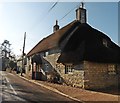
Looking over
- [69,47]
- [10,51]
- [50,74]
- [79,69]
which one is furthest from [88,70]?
[10,51]

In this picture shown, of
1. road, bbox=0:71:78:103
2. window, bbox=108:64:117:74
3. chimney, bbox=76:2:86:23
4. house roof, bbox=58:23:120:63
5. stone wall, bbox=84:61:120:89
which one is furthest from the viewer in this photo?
chimney, bbox=76:2:86:23

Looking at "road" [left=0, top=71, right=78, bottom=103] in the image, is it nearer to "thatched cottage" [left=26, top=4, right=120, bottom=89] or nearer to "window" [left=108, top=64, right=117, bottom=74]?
"thatched cottage" [left=26, top=4, right=120, bottom=89]

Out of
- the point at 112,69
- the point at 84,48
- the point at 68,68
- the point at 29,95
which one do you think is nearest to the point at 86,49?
the point at 84,48

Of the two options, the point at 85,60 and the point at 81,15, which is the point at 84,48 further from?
the point at 81,15

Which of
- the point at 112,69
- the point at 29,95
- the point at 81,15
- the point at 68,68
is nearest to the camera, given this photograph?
the point at 29,95

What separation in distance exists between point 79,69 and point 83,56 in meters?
1.63

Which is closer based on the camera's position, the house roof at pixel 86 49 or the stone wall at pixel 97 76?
the stone wall at pixel 97 76

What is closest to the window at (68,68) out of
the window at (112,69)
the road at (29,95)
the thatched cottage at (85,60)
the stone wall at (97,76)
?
the thatched cottage at (85,60)

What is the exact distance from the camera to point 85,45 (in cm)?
2556

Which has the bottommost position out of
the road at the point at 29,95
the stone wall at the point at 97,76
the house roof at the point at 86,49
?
the road at the point at 29,95

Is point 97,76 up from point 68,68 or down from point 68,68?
down

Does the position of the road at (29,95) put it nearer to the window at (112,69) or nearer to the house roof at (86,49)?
the house roof at (86,49)

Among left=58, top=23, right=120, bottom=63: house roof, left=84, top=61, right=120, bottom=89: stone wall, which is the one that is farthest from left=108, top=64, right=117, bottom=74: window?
left=58, top=23, right=120, bottom=63: house roof

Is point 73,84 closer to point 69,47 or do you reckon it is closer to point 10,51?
point 69,47
